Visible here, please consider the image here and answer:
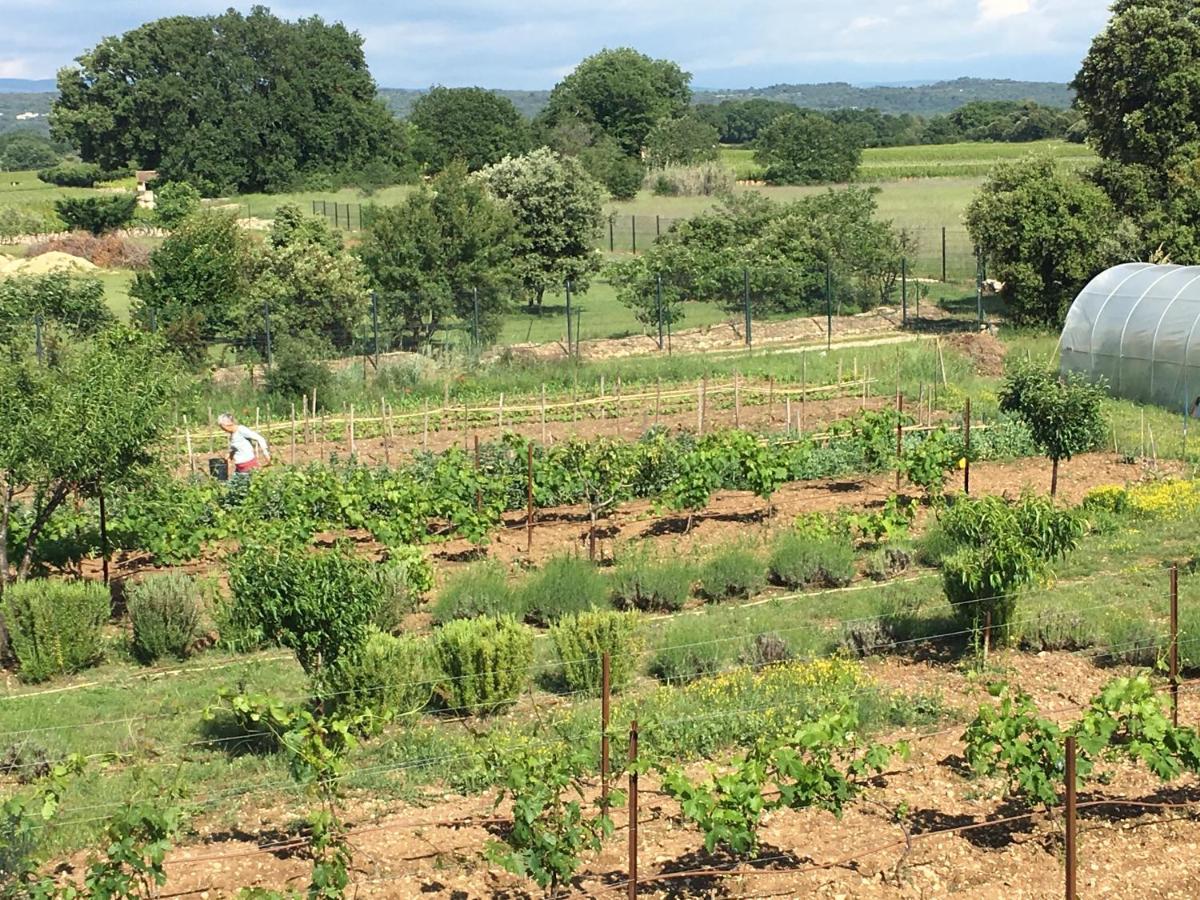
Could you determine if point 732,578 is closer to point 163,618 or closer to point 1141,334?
point 163,618

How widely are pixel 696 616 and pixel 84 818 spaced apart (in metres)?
6.00

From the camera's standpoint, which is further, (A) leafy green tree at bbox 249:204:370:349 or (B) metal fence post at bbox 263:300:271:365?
(A) leafy green tree at bbox 249:204:370:349

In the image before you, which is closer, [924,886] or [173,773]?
[924,886]

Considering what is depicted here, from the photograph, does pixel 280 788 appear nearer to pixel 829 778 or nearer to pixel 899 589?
pixel 829 778

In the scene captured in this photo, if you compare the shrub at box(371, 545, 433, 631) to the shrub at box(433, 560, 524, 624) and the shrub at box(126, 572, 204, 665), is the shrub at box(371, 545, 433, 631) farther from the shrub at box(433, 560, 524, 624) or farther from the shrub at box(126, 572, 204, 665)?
the shrub at box(126, 572, 204, 665)

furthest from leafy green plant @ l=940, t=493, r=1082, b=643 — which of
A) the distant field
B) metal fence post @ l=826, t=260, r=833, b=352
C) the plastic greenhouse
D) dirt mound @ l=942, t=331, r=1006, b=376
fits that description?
the distant field

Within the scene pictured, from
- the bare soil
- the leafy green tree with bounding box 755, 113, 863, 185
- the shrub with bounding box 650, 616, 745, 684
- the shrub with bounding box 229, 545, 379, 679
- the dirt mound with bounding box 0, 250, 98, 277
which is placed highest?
the leafy green tree with bounding box 755, 113, 863, 185

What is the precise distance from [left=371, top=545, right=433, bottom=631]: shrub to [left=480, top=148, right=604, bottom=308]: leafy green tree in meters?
23.2

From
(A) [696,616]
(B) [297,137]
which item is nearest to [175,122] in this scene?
(B) [297,137]

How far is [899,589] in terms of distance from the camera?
13.8 meters

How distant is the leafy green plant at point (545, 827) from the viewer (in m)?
7.32

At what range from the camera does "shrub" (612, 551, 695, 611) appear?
1366 centimetres

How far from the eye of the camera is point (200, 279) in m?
32.1

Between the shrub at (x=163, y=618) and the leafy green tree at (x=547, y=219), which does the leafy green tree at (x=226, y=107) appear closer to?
the leafy green tree at (x=547, y=219)
